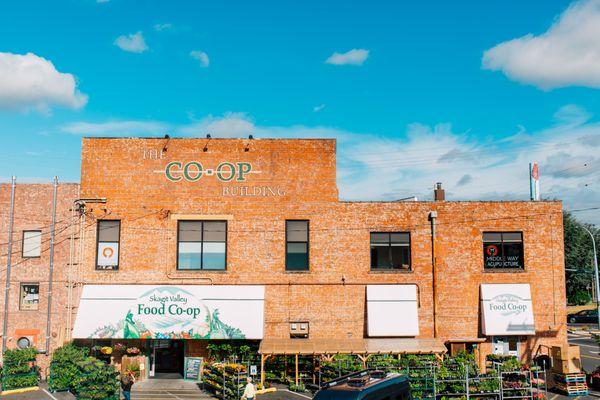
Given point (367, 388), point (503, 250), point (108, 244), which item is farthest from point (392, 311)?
point (108, 244)

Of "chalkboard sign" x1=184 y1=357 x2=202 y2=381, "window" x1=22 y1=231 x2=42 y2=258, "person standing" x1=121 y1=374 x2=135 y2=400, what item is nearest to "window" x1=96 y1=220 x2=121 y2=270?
"window" x1=22 y1=231 x2=42 y2=258

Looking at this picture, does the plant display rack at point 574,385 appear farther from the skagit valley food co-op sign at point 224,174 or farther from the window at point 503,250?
the skagit valley food co-op sign at point 224,174

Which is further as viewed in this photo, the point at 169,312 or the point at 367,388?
Result: the point at 169,312

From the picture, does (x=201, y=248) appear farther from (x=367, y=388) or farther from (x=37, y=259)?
(x=367, y=388)

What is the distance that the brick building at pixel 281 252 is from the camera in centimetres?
2709

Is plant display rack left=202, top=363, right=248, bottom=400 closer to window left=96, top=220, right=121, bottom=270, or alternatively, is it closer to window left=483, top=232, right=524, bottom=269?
window left=96, top=220, right=121, bottom=270

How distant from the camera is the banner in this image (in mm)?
26203

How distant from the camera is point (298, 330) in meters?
27.2

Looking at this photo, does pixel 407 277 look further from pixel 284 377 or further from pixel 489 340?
pixel 284 377

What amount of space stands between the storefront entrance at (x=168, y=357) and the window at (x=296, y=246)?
20.7ft

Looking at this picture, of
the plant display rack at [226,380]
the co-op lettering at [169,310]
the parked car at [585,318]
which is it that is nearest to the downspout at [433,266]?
the plant display rack at [226,380]

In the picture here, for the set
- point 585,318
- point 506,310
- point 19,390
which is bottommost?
point 19,390

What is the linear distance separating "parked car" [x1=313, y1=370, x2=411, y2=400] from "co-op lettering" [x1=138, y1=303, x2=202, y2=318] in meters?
11.6

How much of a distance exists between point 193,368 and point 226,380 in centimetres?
379
